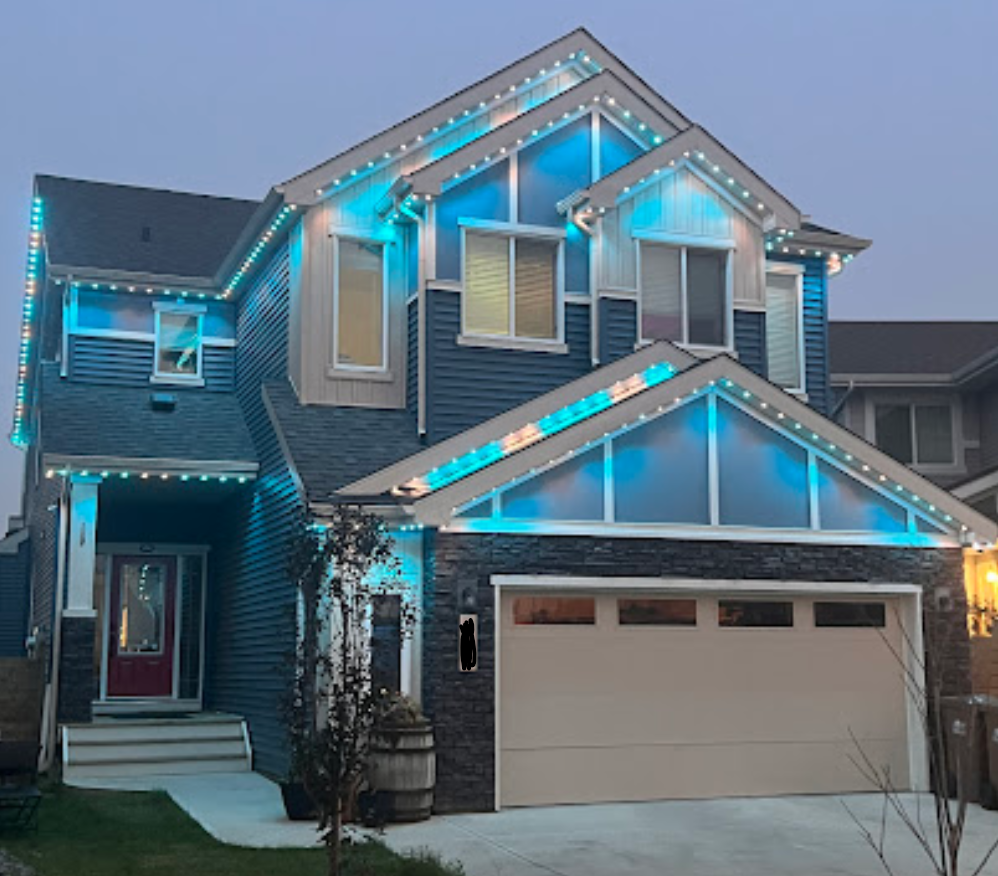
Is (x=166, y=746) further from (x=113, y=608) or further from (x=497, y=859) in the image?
(x=497, y=859)

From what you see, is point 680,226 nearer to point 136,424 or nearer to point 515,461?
point 515,461

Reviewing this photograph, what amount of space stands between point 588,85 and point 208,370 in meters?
6.79

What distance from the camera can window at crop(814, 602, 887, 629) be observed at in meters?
14.9

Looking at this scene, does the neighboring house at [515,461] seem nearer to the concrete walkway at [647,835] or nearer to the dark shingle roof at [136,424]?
the dark shingle roof at [136,424]

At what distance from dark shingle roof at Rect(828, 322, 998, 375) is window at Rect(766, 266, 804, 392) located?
31.1ft

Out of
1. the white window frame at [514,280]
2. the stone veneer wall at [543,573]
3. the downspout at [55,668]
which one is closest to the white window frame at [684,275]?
the white window frame at [514,280]

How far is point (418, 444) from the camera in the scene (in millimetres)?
15914

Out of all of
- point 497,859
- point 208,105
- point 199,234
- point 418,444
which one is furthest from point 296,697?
point 208,105

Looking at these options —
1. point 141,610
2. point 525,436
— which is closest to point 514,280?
point 525,436

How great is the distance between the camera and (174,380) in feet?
64.5

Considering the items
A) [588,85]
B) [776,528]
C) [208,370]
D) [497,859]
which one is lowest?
[497,859]

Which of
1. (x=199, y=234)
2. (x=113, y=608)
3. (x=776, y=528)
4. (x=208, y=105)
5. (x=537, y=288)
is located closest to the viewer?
(x=776, y=528)

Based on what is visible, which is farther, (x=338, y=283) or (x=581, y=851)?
(x=338, y=283)

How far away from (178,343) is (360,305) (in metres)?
4.27
